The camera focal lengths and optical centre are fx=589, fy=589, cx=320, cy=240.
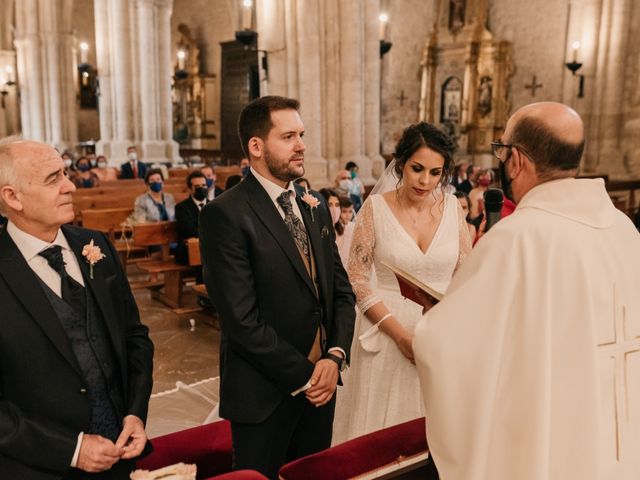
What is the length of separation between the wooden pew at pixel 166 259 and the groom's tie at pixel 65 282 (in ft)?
15.3

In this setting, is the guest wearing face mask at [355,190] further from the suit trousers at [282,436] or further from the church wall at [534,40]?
the church wall at [534,40]

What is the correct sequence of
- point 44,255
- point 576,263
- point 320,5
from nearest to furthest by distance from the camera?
point 576,263 < point 44,255 < point 320,5

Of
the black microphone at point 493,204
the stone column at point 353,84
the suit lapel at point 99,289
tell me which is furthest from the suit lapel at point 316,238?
the stone column at point 353,84

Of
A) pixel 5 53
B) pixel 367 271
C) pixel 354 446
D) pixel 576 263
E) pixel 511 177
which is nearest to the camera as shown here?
pixel 576 263

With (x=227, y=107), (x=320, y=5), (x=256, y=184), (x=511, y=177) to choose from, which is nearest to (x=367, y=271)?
(x=256, y=184)

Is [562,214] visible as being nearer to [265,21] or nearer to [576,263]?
[576,263]

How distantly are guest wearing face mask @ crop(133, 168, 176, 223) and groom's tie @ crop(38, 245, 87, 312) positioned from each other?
5886mm

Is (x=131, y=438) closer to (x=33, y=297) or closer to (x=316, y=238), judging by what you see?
(x=33, y=297)

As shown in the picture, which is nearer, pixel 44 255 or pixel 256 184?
pixel 44 255

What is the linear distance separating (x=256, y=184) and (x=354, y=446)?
3.63 feet

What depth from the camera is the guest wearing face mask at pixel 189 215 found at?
6.71 meters

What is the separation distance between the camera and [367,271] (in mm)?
2934

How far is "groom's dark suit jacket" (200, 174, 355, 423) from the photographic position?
87.4 inches

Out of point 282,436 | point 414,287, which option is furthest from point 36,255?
point 414,287
